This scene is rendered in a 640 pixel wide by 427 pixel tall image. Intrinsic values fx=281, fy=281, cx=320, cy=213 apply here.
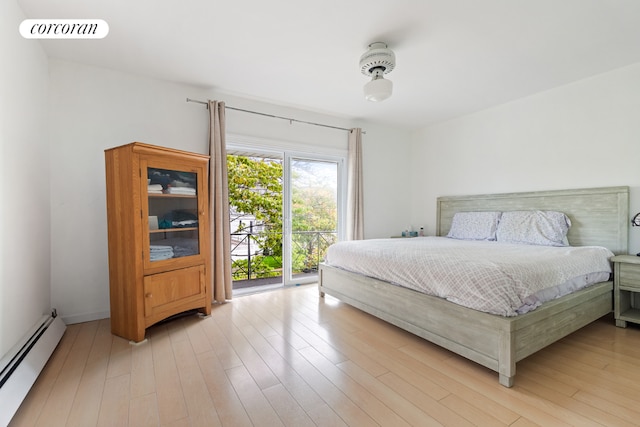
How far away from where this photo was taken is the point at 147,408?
152 cm

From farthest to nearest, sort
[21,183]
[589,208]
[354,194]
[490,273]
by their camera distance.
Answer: [354,194], [589,208], [21,183], [490,273]

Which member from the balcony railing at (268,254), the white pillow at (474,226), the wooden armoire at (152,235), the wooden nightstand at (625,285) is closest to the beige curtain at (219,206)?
the wooden armoire at (152,235)

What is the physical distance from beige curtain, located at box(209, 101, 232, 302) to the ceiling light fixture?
5.73ft

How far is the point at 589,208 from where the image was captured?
3004 millimetres

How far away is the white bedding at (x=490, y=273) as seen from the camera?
1.77 meters

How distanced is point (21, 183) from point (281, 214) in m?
2.55

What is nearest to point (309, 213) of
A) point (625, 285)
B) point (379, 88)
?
point (379, 88)

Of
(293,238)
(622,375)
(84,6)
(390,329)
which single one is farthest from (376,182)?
(84,6)

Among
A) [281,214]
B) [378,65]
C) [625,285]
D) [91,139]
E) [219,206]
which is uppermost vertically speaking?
[378,65]

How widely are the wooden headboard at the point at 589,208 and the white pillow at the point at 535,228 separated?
12 centimetres

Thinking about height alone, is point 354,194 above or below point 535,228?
above

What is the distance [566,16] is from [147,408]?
3.73m

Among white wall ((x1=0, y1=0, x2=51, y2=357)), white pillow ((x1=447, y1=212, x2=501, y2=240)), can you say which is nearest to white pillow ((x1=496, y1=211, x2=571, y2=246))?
white pillow ((x1=447, y1=212, x2=501, y2=240))

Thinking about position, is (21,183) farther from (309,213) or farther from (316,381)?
(309,213)
